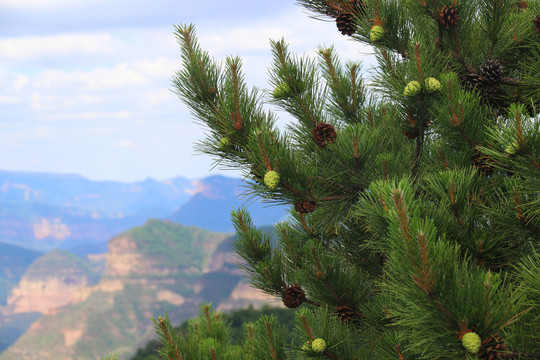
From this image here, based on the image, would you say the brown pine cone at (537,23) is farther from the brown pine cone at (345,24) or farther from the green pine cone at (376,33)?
the brown pine cone at (345,24)

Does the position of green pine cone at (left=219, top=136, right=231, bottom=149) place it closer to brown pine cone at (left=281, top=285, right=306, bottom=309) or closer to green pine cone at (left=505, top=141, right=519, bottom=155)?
brown pine cone at (left=281, top=285, right=306, bottom=309)

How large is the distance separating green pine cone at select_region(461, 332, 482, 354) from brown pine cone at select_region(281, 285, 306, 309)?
2446 millimetres

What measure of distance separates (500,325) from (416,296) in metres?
0.41

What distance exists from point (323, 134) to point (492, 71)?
1506 mm

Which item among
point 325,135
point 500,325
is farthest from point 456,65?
point 500,325

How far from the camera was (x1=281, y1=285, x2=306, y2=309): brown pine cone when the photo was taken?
4547mm

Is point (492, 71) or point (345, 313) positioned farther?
point (345, 313)

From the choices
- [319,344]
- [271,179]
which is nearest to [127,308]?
[319,344]

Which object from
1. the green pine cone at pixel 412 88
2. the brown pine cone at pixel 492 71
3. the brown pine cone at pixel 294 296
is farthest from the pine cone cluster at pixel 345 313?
the brown pine cone at pixel 492 71

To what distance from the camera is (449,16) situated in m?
3.87

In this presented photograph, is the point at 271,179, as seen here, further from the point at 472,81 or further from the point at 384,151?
the point at 472,81

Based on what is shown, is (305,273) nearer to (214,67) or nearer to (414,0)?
(214,67)

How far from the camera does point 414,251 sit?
2.12 metres

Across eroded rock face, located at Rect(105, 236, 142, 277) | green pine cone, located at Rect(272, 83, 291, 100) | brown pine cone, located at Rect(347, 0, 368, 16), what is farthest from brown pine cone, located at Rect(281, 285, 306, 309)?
eroded rock face, located at Rect(105, 236, 142, 277)
